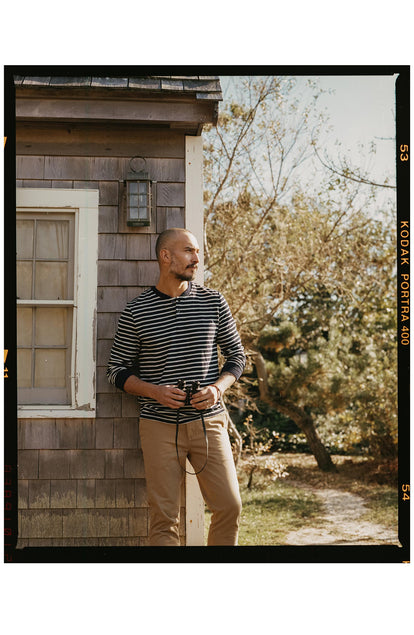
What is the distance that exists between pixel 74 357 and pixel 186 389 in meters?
0.74

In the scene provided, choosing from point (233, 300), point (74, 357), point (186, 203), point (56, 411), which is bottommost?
point (56, 411)

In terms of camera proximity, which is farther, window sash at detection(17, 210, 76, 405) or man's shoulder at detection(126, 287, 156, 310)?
window sash at detection(17, 210, 76, 405)

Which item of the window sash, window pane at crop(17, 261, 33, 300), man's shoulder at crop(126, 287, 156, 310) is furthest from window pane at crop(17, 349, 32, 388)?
man's shoulder at crop(126, 287, 156, 310)

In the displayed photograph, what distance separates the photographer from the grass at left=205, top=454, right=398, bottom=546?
6.17 meters

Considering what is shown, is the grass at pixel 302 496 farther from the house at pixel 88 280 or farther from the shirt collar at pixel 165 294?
the shirt collar at pixel 165 294

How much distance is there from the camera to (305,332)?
377 inches

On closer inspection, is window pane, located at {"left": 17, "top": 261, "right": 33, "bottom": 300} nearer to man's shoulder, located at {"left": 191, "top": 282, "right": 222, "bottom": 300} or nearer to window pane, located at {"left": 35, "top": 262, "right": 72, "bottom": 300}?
window pane, located at {"left": 35, "top": 262, "right": 72, "bottom": 300}

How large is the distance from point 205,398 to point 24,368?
110 cm

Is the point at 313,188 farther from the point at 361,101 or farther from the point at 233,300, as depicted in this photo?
the point at 233,300

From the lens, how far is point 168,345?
3.06 meters

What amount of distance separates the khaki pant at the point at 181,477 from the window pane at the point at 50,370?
655 mm

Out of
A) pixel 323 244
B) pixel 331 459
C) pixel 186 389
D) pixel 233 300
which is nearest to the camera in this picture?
pixel 186 389

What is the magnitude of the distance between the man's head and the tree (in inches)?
135

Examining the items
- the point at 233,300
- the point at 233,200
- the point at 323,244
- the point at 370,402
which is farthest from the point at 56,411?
the point at 370,402
